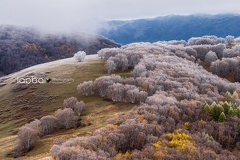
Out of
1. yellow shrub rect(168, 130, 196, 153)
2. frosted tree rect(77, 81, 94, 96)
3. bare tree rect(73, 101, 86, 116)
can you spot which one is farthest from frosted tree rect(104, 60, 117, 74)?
yellow shrub rect(168, 130, 196, 153)

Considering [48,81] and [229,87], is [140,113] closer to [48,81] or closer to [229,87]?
[229,87]

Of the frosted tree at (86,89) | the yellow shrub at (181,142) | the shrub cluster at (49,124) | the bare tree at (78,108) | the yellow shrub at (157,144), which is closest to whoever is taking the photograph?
the yellow shrub at (181,142)

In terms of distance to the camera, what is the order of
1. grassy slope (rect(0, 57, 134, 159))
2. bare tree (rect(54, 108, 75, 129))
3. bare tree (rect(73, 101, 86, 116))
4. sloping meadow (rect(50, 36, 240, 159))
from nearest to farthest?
sloping meadow (rect(50, 36, 240, 159)) < grassy slope (rect(0, 57, 134, 159)) < bare tree (rect(54, 108, 75, 129)) < bare tree (rect(73, 101, 86, 116))

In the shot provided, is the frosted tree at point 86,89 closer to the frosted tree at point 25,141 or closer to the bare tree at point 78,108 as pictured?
the bare tree at point 78,108

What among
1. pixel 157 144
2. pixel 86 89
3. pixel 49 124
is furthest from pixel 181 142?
pixel 86 89

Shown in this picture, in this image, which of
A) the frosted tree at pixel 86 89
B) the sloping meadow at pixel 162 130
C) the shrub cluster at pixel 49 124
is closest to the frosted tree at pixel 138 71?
the sloping meadow at pixel 162 130

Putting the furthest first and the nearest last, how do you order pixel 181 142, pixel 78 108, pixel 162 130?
1. pixel 78 108
2. pixel 162 130
3. pixel 181 142

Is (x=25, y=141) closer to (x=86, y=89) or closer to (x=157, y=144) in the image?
(x=157, y=144)

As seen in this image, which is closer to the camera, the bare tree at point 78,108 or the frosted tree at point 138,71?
the bare tree at point 78,108

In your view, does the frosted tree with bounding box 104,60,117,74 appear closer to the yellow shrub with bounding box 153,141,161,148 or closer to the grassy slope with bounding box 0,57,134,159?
the grassy slope with bounding box 0,57,134,159

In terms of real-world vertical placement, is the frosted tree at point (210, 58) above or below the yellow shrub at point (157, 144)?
below
